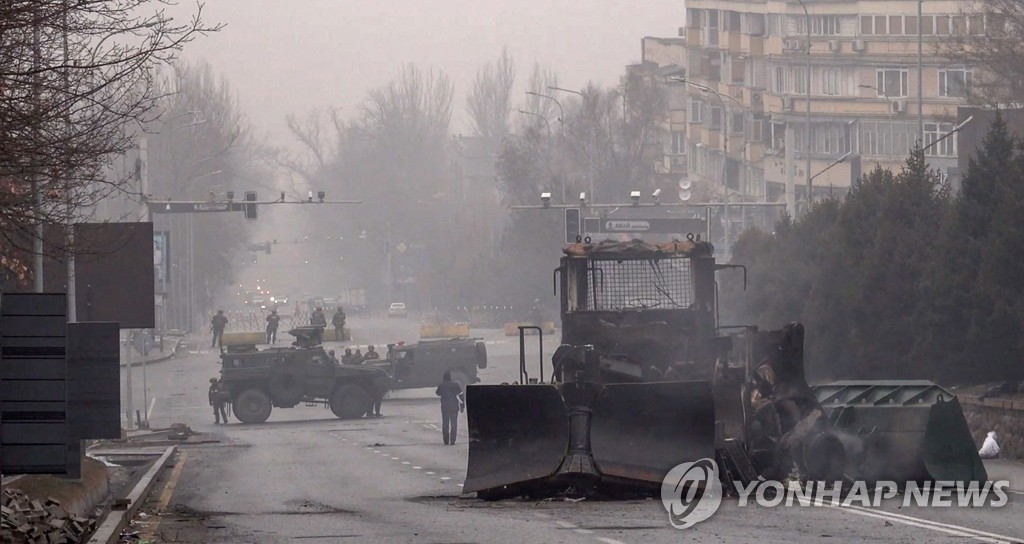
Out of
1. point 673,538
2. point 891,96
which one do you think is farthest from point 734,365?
point 891,96

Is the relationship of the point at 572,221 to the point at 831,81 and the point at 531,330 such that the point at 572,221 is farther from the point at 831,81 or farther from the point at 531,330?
the point at 831,81

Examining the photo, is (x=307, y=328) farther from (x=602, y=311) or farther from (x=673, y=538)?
(x=673, y=538)

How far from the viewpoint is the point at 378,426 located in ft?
127

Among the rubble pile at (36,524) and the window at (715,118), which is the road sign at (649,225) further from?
the window at (715,118)

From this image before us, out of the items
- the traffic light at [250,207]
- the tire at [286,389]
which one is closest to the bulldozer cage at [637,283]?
the tire at [286,389]

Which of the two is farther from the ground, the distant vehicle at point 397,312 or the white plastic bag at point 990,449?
the distant vehicle at point 397,312

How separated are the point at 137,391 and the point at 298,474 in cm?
2966

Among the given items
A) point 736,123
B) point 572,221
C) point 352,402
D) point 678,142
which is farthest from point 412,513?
point 678,142

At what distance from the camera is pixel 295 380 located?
41.9 meters

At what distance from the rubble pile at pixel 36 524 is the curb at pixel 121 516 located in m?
0.13

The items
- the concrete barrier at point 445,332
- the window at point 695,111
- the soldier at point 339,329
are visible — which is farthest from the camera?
the window at point 695,111

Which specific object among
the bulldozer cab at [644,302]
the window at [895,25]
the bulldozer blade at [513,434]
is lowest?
the bulldozer blade at [513,434]

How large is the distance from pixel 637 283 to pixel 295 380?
2240 cm

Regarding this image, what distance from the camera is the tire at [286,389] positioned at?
41.8 m
